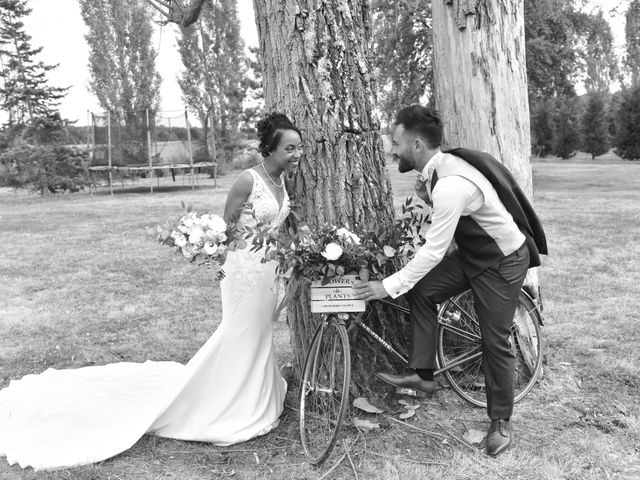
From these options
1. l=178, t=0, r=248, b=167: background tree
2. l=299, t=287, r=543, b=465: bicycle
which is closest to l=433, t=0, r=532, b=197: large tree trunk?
l=299, t=287, r=543, b=465: bicycle

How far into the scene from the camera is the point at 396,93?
18781 mm

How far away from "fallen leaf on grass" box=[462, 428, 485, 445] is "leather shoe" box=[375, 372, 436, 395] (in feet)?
1.06

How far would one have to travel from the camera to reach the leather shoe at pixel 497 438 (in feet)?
11.0

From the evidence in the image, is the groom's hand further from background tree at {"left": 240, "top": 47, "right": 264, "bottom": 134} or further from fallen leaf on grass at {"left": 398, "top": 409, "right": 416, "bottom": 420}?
background tree at {"left": 240, "top": 47, "right": 264, "bottom": 134}

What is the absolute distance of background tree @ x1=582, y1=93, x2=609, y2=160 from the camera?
3481 cm

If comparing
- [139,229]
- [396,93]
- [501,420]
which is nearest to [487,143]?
[501,420]

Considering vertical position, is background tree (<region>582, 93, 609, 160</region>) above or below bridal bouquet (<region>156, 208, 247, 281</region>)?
above

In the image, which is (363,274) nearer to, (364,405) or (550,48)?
(364,405)

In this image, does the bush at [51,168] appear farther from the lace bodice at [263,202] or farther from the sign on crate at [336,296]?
the sign on crate at [336,296]

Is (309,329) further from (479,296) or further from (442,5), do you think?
(442,5)

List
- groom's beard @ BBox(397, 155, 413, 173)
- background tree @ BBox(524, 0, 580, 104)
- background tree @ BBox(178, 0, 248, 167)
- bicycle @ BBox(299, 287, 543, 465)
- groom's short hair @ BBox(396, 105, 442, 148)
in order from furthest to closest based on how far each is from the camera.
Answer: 1. background tree @ BBox(178, 0, 248, 167)
2. background tree @ BBox(524, 0, 580, 104)
3. bicycle @ BBox(299, 287, 543, 465)
4. groom's beard @ BBox(397, 155, 413, 173)
5. groom's short hair @ BBox(396, 105, 442, 148)

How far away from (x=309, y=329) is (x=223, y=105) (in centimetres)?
3768

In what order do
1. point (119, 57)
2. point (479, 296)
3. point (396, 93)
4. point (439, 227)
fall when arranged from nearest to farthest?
point (439, 227) → point (479, 296) → point (396, 93) → point (119, 57)

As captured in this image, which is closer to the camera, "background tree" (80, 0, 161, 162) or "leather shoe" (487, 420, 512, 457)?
"leather shoe" (487, 420, 512, 457)
